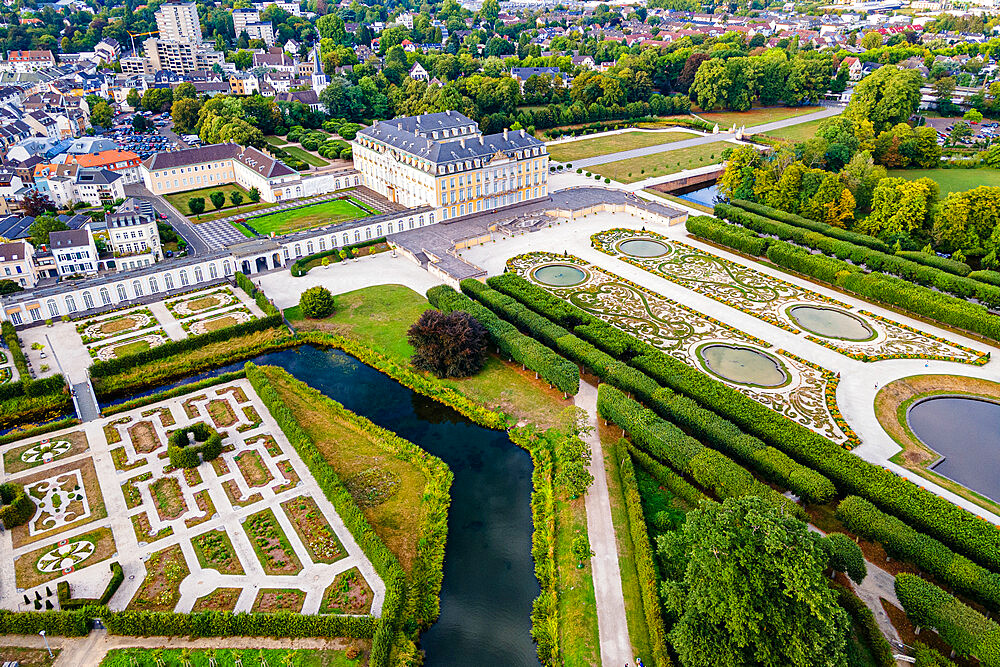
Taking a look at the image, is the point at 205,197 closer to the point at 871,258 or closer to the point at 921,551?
the point at 871,258

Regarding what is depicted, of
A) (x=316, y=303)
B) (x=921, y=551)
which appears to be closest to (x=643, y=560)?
(x=921, y=551)

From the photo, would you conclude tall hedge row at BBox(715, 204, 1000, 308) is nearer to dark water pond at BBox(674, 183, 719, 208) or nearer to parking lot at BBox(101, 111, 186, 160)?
dark water pond at BBox(674, 183, 719, 208)

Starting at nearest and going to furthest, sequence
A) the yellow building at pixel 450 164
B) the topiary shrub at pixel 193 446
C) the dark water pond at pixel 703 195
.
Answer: the topiary shrub at pixel 193 446, the yellow building at pixel 450 164, the dark water pond at pixel 703 195

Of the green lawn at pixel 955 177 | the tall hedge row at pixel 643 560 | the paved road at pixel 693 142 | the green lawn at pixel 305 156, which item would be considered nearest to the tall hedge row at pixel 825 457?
the tall hedge row at pixel 643 560

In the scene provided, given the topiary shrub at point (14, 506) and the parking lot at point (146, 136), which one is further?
the parking lot at point (146, 136)

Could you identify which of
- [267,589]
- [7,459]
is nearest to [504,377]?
[267,589]

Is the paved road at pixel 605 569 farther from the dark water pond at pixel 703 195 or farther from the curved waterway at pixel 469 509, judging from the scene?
the dark water pond at pixel 703 195
